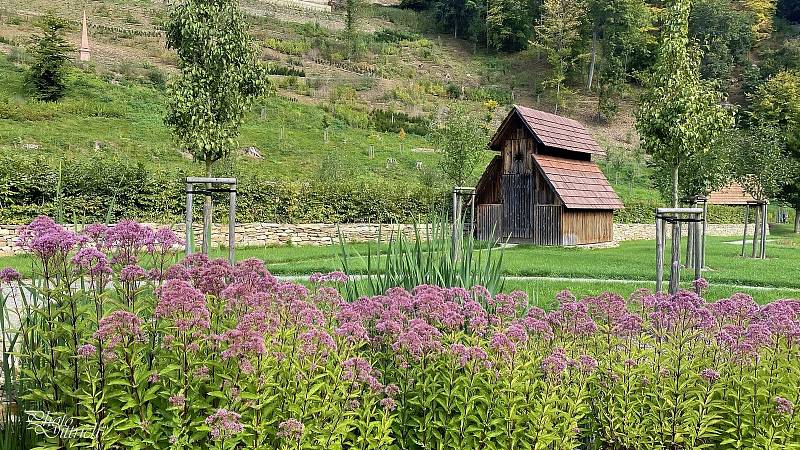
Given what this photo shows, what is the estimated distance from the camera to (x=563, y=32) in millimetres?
59438

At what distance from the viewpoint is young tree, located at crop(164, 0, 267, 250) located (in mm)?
12555

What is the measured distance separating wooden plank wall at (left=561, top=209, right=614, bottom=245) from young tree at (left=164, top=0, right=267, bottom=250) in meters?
11.8

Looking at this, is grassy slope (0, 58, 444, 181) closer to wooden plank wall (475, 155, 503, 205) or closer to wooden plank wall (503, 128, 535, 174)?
wooden plank wall (475, 155, 503, 205)

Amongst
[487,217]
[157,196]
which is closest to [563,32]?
[487,217]

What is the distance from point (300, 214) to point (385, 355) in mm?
17731

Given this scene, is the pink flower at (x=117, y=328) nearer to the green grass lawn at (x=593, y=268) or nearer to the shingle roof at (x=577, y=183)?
the green grass lawn at (x=593, y=268)

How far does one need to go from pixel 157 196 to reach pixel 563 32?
50.0 m

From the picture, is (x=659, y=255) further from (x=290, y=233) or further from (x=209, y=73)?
(x=290, y=233)

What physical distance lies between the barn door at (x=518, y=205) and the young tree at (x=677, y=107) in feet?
23.9

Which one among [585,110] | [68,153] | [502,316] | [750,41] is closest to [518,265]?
[502,316]

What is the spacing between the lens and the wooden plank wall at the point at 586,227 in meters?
21.0

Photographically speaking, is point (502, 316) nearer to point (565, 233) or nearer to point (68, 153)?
point (565, 233)

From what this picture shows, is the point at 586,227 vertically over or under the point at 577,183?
under

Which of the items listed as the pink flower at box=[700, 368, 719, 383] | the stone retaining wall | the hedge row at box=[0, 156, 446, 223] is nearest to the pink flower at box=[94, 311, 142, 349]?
the pink flower at box=[700, 368, 719, 383]
